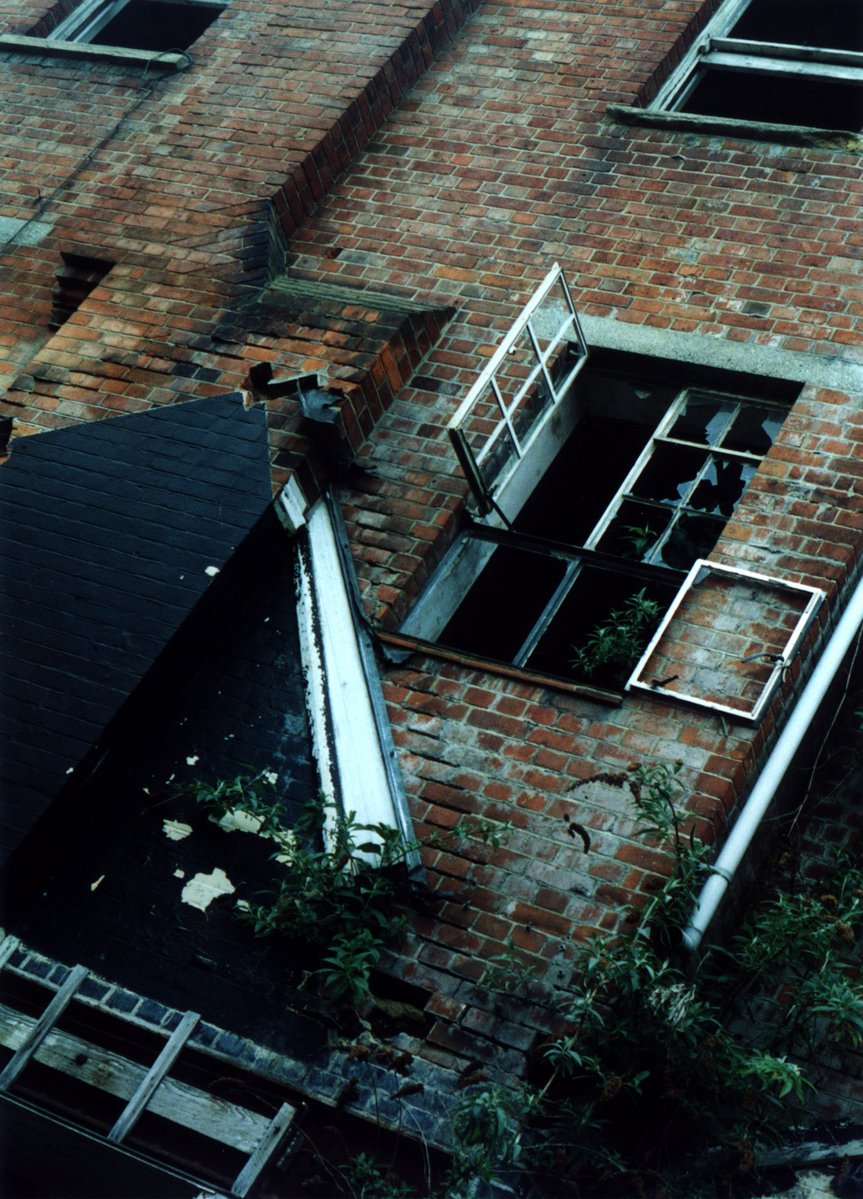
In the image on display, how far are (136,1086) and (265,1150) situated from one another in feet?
1.90

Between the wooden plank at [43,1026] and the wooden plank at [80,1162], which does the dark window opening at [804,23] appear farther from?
the wooden plank at [80,1162]

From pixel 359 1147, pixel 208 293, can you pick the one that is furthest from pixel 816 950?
pixel 208 293

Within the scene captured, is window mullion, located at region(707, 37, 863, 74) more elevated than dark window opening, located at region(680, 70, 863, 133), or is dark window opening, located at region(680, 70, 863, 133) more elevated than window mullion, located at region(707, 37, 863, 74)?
window mullion, located at region(707, 37, 863, 74)

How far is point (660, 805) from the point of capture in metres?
5.12

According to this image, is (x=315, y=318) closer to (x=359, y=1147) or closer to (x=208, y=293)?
(x=208, y=293)

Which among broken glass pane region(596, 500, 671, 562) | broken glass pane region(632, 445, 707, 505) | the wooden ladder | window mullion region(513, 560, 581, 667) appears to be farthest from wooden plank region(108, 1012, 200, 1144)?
broken glass pane region(632, 445, 707, 505)

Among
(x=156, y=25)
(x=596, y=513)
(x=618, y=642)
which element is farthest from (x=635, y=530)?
(x=156, y=25)

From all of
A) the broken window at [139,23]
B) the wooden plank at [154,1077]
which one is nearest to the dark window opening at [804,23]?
the broken window at [139,23]

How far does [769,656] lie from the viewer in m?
5.64

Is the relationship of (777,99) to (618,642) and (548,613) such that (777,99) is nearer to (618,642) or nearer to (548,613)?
(548,613)

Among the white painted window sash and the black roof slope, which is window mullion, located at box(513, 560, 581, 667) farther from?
the white painted window sash

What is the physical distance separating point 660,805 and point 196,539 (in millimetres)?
2512

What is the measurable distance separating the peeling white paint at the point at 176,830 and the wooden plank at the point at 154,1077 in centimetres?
86

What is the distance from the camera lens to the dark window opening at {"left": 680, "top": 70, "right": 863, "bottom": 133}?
8.22 metres
